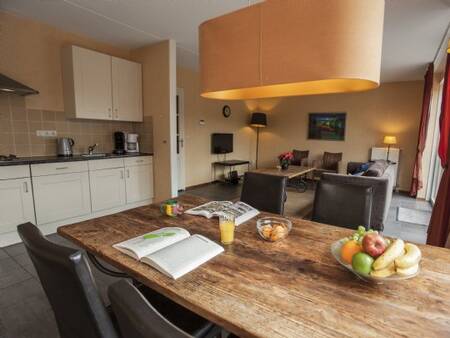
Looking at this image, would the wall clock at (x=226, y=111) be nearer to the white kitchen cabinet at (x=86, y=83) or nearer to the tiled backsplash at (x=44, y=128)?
the tiled backsplash at (x=44, y=128)

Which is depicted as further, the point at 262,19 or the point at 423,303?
the point at 262,19

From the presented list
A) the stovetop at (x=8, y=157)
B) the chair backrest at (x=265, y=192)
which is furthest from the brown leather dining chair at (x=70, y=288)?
the stovetop at (x=8, y=157)

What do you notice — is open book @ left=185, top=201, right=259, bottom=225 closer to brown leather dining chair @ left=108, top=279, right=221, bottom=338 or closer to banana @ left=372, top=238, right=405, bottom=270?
banana @ left=372, top=238, right=405, bottom=270

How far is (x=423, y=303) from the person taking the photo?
789 mm

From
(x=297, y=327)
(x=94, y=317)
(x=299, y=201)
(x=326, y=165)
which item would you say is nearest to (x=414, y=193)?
(x=326, y=165)

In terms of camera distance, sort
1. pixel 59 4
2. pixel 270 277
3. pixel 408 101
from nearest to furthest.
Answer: pixel 270 277 → pixel 59 4 → pixel 408 101

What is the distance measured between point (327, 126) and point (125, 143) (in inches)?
195

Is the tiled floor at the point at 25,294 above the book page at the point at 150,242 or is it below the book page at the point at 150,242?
below

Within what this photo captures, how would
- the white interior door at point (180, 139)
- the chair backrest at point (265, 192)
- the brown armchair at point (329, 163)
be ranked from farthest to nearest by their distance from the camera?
the brown armchair at point (329, 163)
the white interior door at point (180, 139)
the chair backrest at point (265, 192)

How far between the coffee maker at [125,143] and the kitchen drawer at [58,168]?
71cm

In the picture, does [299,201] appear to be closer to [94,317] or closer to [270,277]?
[270,277]

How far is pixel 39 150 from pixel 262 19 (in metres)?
3.26

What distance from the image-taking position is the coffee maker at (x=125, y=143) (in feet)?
12.6

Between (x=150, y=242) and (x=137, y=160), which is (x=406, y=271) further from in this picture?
(x=137, y=160)
